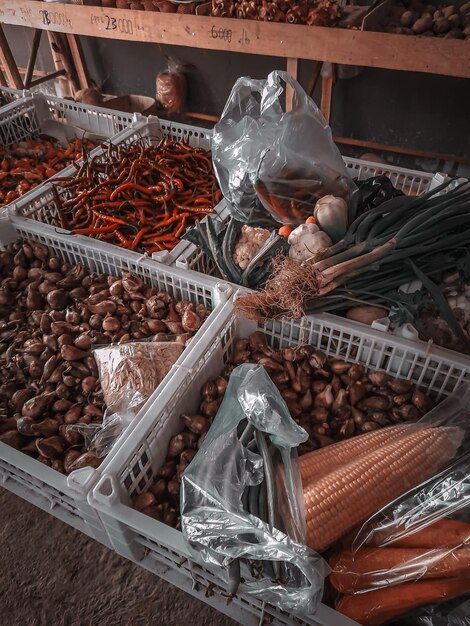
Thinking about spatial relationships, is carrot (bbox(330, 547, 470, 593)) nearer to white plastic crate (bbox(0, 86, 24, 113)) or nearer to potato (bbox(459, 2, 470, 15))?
potato (bbox(459, 2, 470, 15))

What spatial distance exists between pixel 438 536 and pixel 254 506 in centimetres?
41

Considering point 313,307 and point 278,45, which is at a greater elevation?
point 278,45

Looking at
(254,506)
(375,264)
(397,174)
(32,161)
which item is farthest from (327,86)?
(254,506)

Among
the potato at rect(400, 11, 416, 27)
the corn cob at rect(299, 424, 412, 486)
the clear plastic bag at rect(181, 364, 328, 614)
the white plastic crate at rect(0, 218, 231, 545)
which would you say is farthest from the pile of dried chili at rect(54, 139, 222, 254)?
the potato at rect(400, 11, 416, 27)

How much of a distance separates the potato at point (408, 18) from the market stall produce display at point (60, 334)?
2457 mm

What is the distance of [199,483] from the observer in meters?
1.04

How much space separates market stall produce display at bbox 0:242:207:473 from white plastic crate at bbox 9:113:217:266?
0.18 m

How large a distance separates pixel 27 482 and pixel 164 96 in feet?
12.3

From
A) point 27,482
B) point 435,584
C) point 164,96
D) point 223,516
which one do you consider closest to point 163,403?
point 223,516

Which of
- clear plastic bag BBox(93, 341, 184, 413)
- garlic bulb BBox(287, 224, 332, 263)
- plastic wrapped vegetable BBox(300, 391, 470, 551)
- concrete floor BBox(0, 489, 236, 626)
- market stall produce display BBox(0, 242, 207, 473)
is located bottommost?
concrete floor BBox(0, 489, 236, 626)

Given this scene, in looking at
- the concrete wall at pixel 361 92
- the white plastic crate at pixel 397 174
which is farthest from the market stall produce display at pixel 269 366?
the concrete wall at pixel 361 92

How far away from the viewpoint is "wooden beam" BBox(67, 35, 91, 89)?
14.6ft

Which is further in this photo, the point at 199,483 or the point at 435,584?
the point at 199,483

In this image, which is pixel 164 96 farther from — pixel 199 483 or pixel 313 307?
pixel 199 483
